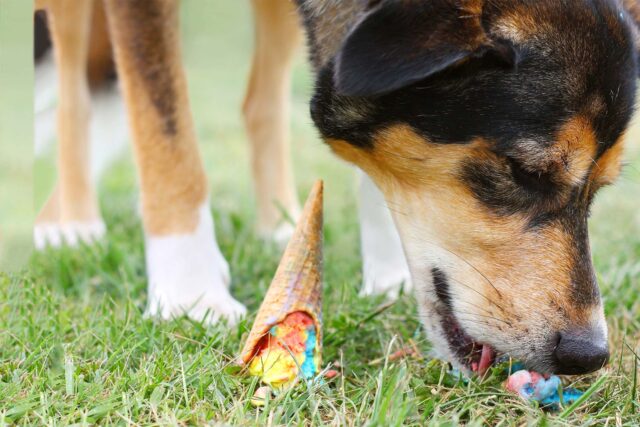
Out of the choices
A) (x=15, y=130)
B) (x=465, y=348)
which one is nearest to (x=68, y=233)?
(x=15, y=130)

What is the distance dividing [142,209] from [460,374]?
1.59 meters

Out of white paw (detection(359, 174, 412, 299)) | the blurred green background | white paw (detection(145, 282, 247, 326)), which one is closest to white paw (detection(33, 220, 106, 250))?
white paw (detection(145, 282, 247, 326))

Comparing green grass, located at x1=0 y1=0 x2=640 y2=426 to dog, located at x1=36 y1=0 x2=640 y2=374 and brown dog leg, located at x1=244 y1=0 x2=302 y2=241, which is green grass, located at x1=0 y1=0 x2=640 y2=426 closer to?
dog, located at x1=36 y1=0 x2=640 y2=374

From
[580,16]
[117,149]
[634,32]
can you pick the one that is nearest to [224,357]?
[580,16]

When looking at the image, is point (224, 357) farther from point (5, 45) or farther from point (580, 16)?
point (580, 16)

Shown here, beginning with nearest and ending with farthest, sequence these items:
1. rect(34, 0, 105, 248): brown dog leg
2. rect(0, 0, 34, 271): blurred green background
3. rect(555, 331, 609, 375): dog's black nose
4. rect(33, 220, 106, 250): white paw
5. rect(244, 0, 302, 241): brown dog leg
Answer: rect(555, 331, 609, 375): dog's black nose < rect(0, 0, 34, 271): blurred green background < rect(33, 220, 106, 250): white paw < rect(34, 0, 105, 248): brown dog leg < rect(244, 0, 302, 241): brown dog leg

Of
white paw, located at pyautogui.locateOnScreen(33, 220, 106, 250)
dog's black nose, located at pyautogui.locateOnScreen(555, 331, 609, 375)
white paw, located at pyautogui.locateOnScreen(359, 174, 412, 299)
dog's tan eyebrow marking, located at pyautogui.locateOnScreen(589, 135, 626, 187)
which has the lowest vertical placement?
white paw, located at pyautogui.locateOnScreen(33, 220, 106, 250)

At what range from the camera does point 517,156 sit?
8.84ft

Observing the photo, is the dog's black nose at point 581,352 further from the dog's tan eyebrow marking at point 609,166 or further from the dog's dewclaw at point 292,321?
the dog's dewclaw at point 292,321

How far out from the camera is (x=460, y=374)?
273 cm

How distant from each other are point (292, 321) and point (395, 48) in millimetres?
925

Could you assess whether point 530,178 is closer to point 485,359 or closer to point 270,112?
point 485,359

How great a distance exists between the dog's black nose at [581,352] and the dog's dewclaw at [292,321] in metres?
0.75

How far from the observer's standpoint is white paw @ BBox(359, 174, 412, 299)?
13.0 feet
